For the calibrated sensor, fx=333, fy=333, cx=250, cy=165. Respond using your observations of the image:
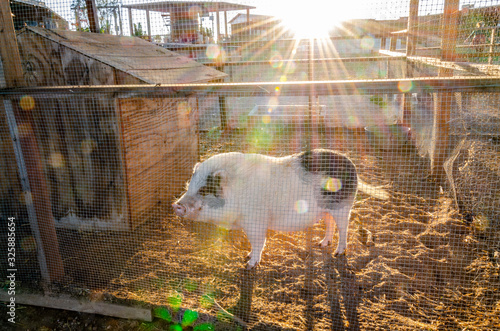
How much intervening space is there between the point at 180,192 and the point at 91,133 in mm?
1910

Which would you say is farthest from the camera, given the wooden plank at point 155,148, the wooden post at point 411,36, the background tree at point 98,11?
the wooden post at point 411,36

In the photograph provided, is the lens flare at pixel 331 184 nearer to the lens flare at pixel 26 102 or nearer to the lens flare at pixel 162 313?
the lens flare at pixel 162 313

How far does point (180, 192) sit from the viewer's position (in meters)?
5.89

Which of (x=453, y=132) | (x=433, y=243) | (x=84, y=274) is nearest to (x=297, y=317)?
(x=433, y=243)

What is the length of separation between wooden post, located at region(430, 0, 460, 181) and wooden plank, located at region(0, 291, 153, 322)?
5134 mm

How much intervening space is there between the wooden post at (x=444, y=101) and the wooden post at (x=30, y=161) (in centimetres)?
548

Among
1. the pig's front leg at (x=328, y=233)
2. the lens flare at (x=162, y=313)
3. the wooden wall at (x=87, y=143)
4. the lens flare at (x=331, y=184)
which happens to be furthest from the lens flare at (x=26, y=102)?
the pig's front leg at (x=328, y=233)

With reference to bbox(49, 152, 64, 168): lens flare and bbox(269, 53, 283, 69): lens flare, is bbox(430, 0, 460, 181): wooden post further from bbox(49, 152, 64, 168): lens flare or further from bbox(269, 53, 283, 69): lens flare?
bbox(49, 152, 64, 168): lens flare

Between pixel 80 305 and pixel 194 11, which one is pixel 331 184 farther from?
pixel 194 11

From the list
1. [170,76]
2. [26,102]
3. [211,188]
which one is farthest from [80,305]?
[170,76]

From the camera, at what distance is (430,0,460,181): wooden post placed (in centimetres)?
512

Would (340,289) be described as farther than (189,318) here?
Yes

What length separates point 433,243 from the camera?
160 inches

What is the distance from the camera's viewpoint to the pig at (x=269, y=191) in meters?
3.49
